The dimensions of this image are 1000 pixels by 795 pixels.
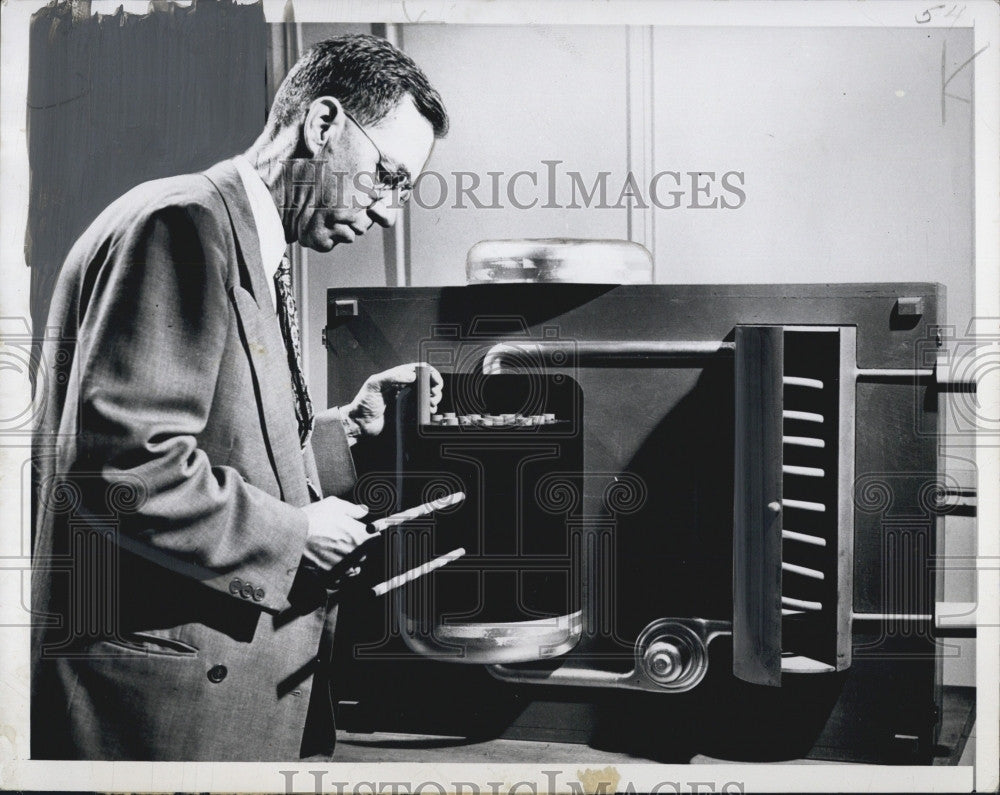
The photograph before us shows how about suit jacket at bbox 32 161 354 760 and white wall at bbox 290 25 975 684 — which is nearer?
suit jacket at bbox 32 161 354 760

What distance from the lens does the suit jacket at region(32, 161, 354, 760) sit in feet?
4.94

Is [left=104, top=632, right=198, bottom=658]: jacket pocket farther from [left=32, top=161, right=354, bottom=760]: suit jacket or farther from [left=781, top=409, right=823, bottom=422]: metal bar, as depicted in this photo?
[left=781, top=409, right=823, bottom=422]: metal bar

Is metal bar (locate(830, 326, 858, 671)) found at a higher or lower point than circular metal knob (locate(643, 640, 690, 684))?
higher

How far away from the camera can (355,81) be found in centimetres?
160

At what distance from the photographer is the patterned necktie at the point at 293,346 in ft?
5.23

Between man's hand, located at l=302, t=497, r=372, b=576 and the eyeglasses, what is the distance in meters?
0.51

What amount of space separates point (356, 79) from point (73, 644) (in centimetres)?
103

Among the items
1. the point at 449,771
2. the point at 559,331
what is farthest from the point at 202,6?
the point at 449,771

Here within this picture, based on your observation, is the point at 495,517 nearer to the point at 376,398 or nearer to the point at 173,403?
the point at 376,398

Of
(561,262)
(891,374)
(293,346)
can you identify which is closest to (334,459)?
(293,346)

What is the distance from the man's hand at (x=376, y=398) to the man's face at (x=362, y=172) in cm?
24

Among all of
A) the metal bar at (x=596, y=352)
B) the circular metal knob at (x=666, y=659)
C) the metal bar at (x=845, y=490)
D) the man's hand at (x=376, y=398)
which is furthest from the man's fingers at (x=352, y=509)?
the metal bar at (x=845, y=490)

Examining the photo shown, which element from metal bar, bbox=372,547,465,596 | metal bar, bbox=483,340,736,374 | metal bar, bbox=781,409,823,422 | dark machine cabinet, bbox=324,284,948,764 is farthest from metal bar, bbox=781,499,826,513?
metal bar, bbox=372,547,465,596

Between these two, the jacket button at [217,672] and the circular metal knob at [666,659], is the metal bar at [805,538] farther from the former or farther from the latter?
the jacket button at [217,672]
